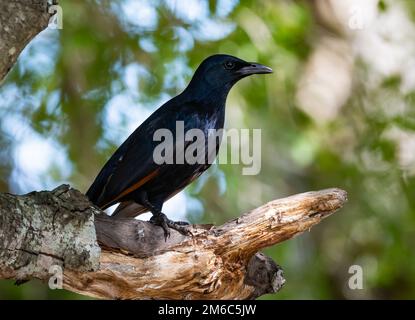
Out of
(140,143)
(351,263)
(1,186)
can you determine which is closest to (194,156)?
(140,143)

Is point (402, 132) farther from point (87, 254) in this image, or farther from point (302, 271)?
point (87, 254)

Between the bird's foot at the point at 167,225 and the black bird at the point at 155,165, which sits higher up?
the black bird at the point at 155,165

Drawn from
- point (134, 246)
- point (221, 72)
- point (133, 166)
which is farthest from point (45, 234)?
point (221, 72)

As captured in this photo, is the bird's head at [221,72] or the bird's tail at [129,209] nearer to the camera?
the bird's tail at [129,209]

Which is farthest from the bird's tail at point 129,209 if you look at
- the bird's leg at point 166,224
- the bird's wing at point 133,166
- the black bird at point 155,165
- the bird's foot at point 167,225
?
the bird's foot at point 167,225

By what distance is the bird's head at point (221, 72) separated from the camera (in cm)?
545

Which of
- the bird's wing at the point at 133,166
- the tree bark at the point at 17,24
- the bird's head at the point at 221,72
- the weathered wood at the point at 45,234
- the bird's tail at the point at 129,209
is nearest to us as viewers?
the weathered wood at the point at 45,234

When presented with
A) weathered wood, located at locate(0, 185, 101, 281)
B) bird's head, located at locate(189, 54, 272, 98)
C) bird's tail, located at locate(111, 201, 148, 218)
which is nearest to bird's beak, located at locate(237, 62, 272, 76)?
bird's head, located at locate(189, 54, 272, 98)

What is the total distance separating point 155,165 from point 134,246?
95cm

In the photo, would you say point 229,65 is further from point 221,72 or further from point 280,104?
point 280,104

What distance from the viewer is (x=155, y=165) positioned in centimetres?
490

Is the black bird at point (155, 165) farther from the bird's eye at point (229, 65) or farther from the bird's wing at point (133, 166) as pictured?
the bird's eye at point (229, 65)

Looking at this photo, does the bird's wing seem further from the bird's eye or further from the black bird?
the bird's eye

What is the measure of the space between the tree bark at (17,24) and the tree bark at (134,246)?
689 millimetres
